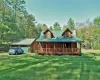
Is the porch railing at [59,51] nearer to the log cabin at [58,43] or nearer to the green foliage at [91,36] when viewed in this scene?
the log cabin at [58,43]

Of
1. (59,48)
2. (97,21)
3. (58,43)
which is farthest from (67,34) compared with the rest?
(97,21)

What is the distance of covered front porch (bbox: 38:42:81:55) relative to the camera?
33434 mm

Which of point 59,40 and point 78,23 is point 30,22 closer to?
point 78,23

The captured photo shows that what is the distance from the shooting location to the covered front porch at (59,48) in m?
33.4

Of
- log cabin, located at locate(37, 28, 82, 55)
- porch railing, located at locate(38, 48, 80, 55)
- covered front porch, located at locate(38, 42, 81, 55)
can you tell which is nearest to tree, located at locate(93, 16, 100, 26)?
log cabin, located at locate(37, 28, 82, 55)

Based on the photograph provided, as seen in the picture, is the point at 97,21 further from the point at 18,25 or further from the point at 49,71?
the point at 49,71

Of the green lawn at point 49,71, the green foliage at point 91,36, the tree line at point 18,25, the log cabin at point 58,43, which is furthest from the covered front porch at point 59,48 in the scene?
the green foliage at point 91,36

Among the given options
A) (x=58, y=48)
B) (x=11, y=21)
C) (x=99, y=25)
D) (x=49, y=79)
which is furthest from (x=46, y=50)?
(x=99, y=25)

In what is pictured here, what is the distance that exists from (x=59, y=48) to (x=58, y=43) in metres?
2.21

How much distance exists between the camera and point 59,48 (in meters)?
34.0

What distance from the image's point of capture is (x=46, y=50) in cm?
3422

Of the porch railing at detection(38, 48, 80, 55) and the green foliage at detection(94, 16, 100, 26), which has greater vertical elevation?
the green foliage at detection(94, 16, 100, 26)

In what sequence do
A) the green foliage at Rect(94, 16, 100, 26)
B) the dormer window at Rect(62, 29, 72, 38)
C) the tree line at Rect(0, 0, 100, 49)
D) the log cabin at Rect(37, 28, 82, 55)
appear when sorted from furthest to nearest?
the green foliage at Rect(94, 16, 100, 26) → the tree line at Rect(0, 0, 100, 49) → the dormer window at Rect(62, 29, 72, 38) → the log cabin at Rect(37, 28, 82, 55)

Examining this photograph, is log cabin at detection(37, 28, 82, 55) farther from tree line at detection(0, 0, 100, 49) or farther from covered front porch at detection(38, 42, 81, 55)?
tree line at detection(0, 0, 100, 49)
